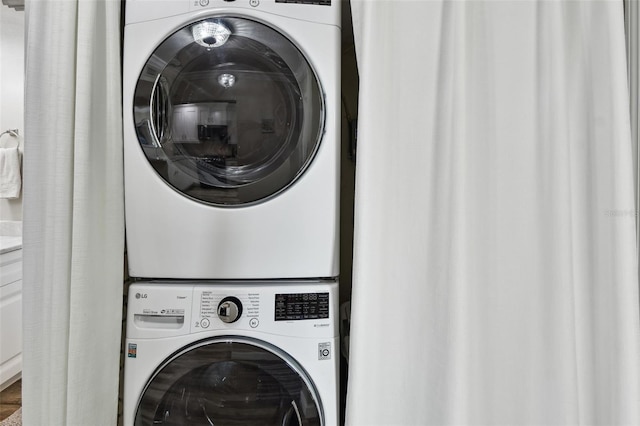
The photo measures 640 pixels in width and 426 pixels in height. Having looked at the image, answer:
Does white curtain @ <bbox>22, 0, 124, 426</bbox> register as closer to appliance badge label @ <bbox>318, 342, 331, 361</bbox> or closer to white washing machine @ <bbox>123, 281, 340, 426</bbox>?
white washing machine @ <bbox>123, 281, 340, 426</bbox>

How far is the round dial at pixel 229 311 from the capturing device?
97 cm

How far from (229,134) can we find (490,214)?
2.32 feet

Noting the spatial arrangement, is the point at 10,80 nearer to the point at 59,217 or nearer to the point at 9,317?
the point at 9,317

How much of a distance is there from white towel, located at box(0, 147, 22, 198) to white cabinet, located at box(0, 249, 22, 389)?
1.91 ft

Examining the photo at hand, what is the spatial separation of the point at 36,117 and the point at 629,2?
5.20 feet

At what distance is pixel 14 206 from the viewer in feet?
7.79

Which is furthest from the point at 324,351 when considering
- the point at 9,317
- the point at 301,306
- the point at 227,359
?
the point at 9,317

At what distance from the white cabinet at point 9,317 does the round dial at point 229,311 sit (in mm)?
1550

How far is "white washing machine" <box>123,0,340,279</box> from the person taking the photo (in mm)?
1000

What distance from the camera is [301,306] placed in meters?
1.00

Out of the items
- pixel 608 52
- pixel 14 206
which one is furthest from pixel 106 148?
pixel 14 206

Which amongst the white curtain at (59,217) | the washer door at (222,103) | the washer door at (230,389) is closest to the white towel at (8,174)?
the white curtain at (59,217)

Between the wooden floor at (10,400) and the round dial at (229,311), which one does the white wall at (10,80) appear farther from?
the round dial at (229,311)

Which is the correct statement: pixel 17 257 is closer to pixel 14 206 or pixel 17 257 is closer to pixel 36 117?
pixel 14 206
